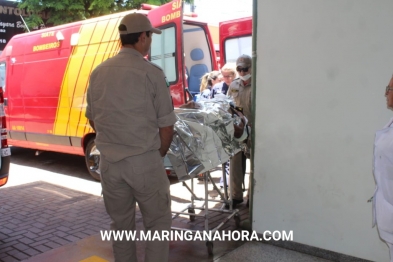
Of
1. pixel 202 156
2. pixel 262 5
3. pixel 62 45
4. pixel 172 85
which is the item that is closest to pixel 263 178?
pixel 202 156

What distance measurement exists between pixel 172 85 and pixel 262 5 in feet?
7.82

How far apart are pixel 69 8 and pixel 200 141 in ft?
33.2

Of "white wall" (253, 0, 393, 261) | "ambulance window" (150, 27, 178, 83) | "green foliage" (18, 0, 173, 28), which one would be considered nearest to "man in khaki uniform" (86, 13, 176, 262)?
"white wall" (253, 0, 393, 261)

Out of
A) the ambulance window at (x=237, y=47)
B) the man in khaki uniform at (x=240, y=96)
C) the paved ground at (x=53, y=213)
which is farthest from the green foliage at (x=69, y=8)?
the man in khaki uniform at (x=240, y=96)

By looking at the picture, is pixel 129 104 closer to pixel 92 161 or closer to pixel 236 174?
pixel 236 174

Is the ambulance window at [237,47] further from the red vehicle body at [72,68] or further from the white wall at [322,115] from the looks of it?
the white wall at [322,115]

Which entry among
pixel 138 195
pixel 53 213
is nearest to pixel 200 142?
pixel 138 195

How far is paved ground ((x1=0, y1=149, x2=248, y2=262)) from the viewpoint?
4.09 m

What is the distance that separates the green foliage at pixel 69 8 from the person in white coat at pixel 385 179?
10.7 meters

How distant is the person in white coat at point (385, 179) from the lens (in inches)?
79.9

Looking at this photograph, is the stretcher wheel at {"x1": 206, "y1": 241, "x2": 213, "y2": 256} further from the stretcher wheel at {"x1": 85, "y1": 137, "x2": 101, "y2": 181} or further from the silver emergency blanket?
the stretcher wheel at {"x1": 85, "y1": 137, "x2": 101, "y2": 181}

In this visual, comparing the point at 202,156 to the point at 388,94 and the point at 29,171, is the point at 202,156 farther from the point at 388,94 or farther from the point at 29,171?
the point at 29,171

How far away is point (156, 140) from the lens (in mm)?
2707

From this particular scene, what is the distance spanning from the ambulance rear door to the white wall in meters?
2.08
